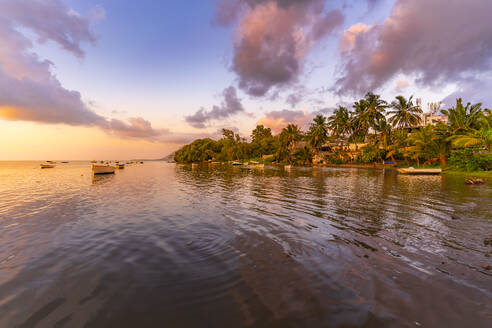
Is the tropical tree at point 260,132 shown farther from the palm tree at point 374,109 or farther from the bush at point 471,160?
the bush at point 471,160

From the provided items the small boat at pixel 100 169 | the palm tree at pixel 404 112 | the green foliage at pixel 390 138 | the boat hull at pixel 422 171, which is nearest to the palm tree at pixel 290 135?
the green foliage at pixel 390 138

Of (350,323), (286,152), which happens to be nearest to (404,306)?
(350,323)

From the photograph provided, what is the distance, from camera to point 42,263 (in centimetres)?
604

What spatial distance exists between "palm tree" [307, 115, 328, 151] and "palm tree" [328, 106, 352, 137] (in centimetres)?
284

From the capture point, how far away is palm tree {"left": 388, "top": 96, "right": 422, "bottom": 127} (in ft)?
197

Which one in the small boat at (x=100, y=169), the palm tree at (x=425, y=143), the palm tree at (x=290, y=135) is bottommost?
the small boat at (x=100, y=169)

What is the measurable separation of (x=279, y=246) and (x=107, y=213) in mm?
10348

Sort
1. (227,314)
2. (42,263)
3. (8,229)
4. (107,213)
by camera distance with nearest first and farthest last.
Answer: (227,314)
(42,263)
(8,229)
(107,213)

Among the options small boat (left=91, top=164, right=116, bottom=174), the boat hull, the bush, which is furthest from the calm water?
the bush

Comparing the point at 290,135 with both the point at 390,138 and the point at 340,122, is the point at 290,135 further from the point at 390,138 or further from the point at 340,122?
the point at 390,138

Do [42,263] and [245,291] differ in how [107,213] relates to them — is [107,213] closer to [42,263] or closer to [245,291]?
[42,263]

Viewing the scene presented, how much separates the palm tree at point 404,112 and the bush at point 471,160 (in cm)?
2331

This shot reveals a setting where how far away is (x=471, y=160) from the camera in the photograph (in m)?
37.3

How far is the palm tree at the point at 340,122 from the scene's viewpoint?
3036 inches
